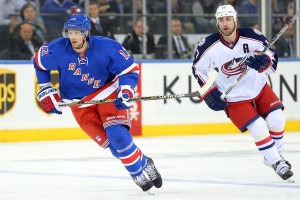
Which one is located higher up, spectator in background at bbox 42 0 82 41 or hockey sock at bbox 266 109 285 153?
spectator in background at bbox 42 0 82 41

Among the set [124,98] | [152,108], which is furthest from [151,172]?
[152,108]

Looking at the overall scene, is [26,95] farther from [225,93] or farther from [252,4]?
[225,93]

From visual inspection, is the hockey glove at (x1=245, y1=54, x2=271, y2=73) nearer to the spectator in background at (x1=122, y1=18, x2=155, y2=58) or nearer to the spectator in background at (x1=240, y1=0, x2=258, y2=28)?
the spectator in background at (x1=122, y1=18, x2=155, y2=58)

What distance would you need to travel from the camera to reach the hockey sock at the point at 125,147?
6.49 m

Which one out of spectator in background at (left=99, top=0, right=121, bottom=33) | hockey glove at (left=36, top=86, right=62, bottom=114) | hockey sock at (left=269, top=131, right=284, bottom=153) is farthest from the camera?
spectator in background at (left=99, top=0, right=121, bottom=33)

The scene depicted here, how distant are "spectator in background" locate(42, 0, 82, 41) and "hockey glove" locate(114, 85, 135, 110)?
596 cm

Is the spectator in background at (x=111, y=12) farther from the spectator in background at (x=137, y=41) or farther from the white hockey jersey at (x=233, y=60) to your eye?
the white hockey jersey at (x=233, y=60)

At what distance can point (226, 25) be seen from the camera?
7375 mm

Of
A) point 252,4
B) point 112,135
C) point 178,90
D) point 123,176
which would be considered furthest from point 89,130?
point 252,4

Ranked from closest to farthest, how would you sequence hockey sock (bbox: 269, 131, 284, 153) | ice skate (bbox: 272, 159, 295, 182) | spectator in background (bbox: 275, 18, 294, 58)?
ice skate (bbox: 272, 159, 295, 182) < hockey sock (bbox: 269, 131, 284, 153) < spectator in background (bbox: 275, 18, 294, 58)

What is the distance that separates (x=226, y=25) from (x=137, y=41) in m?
5.67

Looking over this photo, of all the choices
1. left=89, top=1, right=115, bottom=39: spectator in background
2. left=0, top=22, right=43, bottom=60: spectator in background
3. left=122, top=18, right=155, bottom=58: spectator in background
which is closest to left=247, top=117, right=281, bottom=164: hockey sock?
left=0, top=22, right=43, bottom=60: spectator in background

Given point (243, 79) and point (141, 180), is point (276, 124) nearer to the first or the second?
point (243, 79)

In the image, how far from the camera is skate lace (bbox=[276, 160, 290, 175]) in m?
7.12
